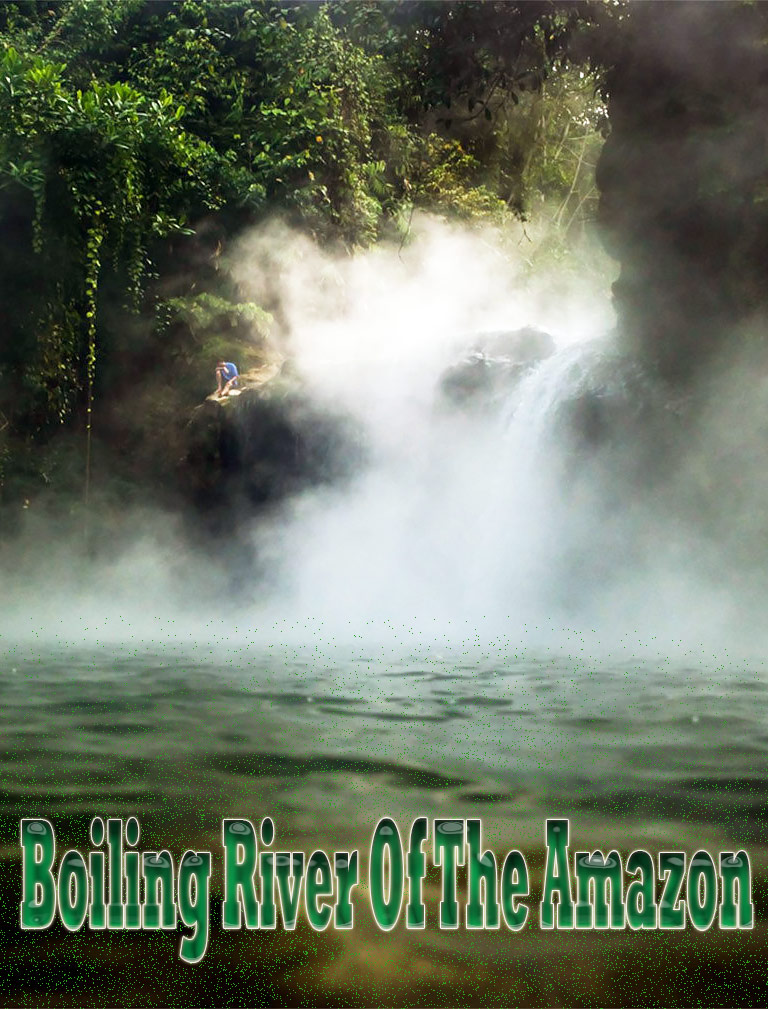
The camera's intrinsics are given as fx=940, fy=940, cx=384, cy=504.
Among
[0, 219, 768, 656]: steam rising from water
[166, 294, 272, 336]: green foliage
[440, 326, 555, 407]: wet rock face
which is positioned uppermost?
[166, 294, 272, 336]: green foliage

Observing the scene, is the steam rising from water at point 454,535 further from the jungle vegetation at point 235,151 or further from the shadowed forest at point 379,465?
the jungle vegetation at point 235,151

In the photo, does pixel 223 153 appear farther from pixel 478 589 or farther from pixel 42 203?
pixel 478 589

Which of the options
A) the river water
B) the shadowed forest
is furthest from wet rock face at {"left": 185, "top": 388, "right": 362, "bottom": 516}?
the river water

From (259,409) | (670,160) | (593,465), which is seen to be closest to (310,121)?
(259,409)

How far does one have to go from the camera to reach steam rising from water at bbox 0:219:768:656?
906 centimetres

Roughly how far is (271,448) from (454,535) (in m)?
2.80

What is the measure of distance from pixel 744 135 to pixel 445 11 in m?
3.37

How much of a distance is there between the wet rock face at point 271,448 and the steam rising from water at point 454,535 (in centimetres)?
21

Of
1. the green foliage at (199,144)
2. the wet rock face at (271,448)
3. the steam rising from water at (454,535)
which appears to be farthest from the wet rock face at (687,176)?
the wet rock face at (271,448)

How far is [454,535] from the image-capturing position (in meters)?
12.0

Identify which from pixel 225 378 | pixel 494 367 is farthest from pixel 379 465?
pixel 225 378

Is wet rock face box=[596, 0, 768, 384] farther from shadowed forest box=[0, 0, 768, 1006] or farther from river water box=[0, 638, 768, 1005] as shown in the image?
river water box=[0, 638, 768, 1005]

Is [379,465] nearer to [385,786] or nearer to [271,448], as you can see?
[271,448]

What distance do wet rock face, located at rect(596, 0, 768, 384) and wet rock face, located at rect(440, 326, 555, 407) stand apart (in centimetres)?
143
